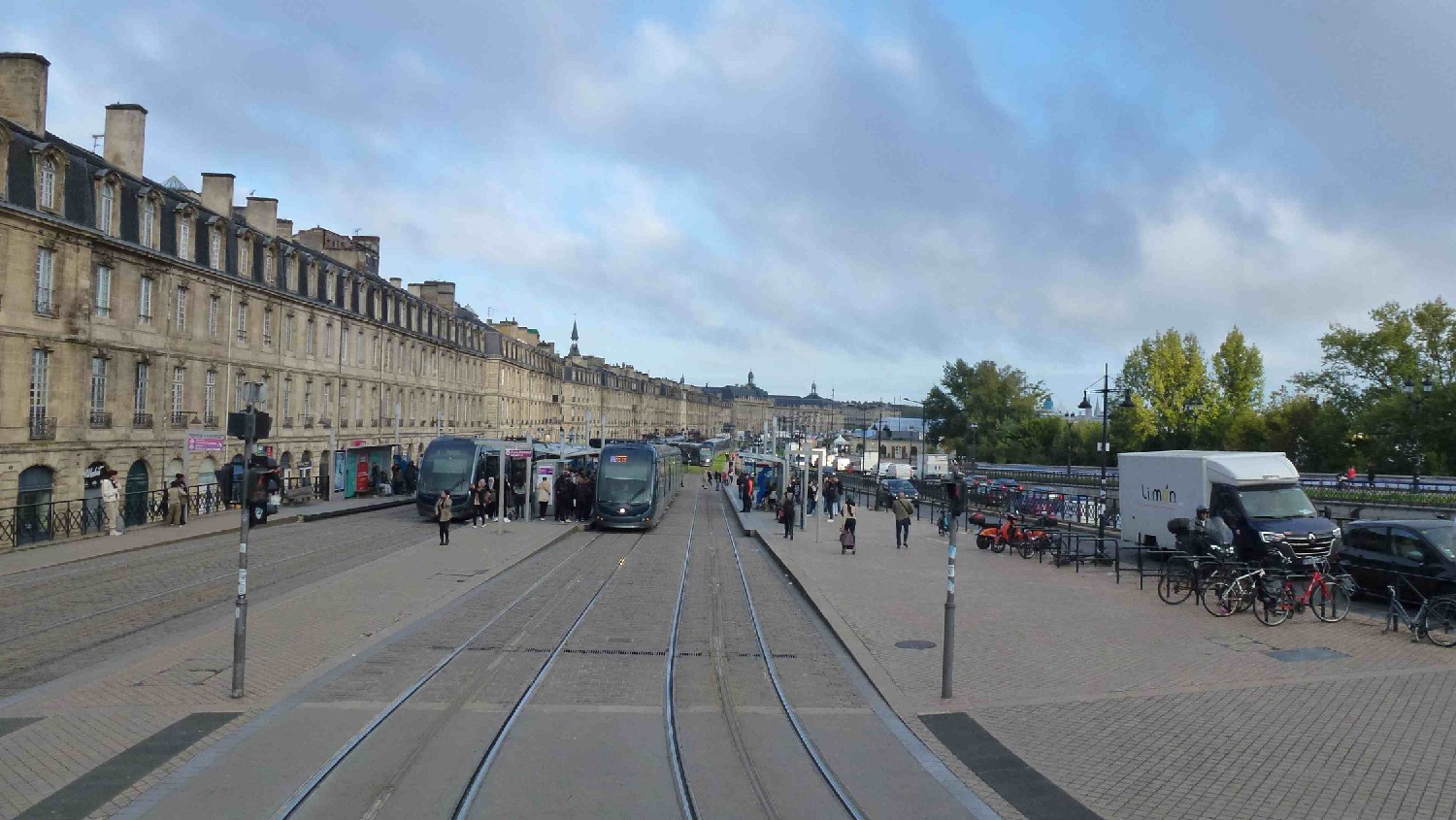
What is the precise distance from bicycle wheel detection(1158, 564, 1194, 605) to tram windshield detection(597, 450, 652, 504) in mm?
19850

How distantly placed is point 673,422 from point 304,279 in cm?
14137

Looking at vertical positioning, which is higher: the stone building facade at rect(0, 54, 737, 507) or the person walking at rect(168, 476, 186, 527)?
the stone building facade at rect(0, 54, 737, 507)

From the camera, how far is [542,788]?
7828 millimetres

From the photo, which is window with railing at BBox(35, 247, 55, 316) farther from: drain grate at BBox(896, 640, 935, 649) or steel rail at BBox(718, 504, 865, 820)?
drain grate at BBox(896, 640, 935, 649)

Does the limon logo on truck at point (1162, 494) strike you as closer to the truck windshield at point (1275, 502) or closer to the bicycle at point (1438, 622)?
the truck windshield at point (1275, 502)

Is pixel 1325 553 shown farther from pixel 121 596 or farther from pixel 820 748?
pixel 121 596

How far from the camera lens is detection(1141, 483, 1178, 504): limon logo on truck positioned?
77.2 feet

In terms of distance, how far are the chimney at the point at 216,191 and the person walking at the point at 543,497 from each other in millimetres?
16578

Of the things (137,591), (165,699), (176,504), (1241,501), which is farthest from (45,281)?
(1241,501)

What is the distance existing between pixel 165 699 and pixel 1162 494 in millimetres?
21656

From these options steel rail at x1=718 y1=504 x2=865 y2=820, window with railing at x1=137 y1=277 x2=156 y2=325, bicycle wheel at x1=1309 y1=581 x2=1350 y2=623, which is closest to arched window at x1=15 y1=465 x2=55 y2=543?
window with railing at x1=137 y1=277 x2=156 y2=325

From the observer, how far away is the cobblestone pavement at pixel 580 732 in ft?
24.9

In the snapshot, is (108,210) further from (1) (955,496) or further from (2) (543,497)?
(1) (955,496)

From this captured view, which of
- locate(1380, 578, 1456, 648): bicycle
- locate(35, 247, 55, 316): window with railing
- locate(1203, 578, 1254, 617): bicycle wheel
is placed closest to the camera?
locate(1380, 578, 1456, 648): bicycle
